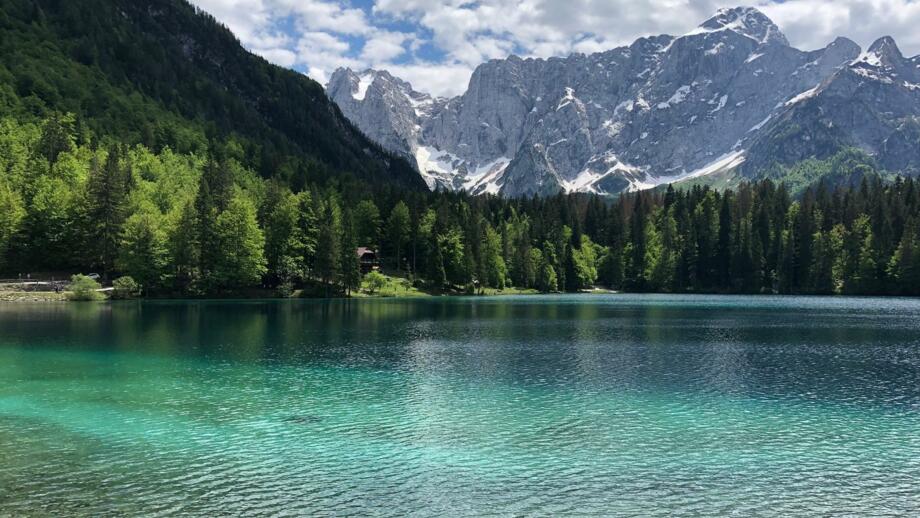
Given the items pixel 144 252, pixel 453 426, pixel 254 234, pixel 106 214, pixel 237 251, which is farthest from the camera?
pixel 254 234

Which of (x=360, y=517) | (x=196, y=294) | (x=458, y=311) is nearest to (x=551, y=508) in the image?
(x=360, y=517)

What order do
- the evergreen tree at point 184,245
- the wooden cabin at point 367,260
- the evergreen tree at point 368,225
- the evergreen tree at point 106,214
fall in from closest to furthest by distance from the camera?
the evergreen tree at point 184,245 → the evergreen tree at point 106,214 → the wooden cabin at point 367,260 → the evergreen tree at point 368,225

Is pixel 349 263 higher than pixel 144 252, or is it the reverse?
pixel 144 252

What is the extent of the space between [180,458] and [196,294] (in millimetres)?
112559

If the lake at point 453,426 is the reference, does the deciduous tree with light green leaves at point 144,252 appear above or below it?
above

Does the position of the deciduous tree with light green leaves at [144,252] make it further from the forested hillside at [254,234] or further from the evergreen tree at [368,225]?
the evergreen tree at [368,225]

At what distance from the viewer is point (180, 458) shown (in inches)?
1046

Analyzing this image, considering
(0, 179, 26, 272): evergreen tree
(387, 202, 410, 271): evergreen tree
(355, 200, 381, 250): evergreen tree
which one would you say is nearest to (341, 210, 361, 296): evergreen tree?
(387, 202, 410, 271): evergreen tree

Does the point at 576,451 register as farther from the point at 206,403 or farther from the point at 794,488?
the point at 206,403

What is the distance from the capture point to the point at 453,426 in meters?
32.3

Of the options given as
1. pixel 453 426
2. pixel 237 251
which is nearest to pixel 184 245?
pixel 237 251

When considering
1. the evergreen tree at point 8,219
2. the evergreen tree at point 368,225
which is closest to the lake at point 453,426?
the evergreen tree at point 8,219

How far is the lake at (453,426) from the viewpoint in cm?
2242

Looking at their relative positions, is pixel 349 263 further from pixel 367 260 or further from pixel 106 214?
pixel 106 214
